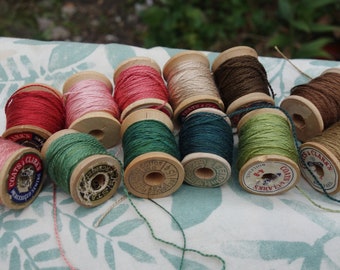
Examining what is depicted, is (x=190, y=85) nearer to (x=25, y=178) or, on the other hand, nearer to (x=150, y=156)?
(x=150, y=156)

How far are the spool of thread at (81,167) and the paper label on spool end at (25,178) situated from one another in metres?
0.05

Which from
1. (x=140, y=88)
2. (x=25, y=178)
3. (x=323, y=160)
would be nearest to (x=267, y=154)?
(x=323, y=160)

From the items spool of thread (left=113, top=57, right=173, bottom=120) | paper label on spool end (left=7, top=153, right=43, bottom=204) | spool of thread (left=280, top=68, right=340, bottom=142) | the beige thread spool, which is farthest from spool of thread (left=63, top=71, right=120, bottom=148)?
spool of thread (left=280, top=68, right=340, bottom=142)

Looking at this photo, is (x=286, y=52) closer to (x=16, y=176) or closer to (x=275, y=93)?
(x=275, y=93)

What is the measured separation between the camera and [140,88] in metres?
1.95

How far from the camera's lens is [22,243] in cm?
178

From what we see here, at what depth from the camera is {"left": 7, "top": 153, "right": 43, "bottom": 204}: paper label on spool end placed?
1685 mm

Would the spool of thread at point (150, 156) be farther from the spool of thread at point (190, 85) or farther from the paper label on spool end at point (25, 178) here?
the paper label on spool end at point (25, 178)

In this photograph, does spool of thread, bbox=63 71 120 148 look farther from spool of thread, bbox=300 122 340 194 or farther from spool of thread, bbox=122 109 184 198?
spool of thread, bbox=300 122 340 194

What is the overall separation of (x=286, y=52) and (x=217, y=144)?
1.84m

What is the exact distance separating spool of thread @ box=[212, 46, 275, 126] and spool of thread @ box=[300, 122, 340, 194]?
26 cm

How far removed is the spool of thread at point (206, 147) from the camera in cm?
178

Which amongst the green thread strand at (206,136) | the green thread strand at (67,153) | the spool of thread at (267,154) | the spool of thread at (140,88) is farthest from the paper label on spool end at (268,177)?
the green thread strand at (67,153)

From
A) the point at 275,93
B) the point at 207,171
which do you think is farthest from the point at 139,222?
the point at 275,93
